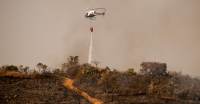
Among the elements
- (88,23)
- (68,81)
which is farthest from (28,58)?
(68,81)

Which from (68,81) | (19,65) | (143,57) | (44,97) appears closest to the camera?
(44,97)

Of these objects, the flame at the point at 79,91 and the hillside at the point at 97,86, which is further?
the hillside at the point at 97,86

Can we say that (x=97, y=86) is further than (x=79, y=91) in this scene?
Yes

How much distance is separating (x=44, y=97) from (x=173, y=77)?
6.22 meters

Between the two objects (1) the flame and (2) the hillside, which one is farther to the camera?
(2) the hillside

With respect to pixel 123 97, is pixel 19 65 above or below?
above

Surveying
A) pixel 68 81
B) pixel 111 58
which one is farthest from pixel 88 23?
pixel 68 81

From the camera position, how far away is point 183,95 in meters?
17.2

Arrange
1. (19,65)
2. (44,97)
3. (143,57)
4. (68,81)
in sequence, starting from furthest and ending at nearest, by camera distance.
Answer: (143,57) < (19,65) < (68,81) < (44,97)

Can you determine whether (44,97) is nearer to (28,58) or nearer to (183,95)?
(183,95)

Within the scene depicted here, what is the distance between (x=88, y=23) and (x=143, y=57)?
3773 mm

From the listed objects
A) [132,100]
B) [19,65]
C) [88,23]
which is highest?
[88,23]

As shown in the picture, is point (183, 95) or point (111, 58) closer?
point (183, 95)

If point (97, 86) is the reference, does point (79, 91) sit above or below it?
below
